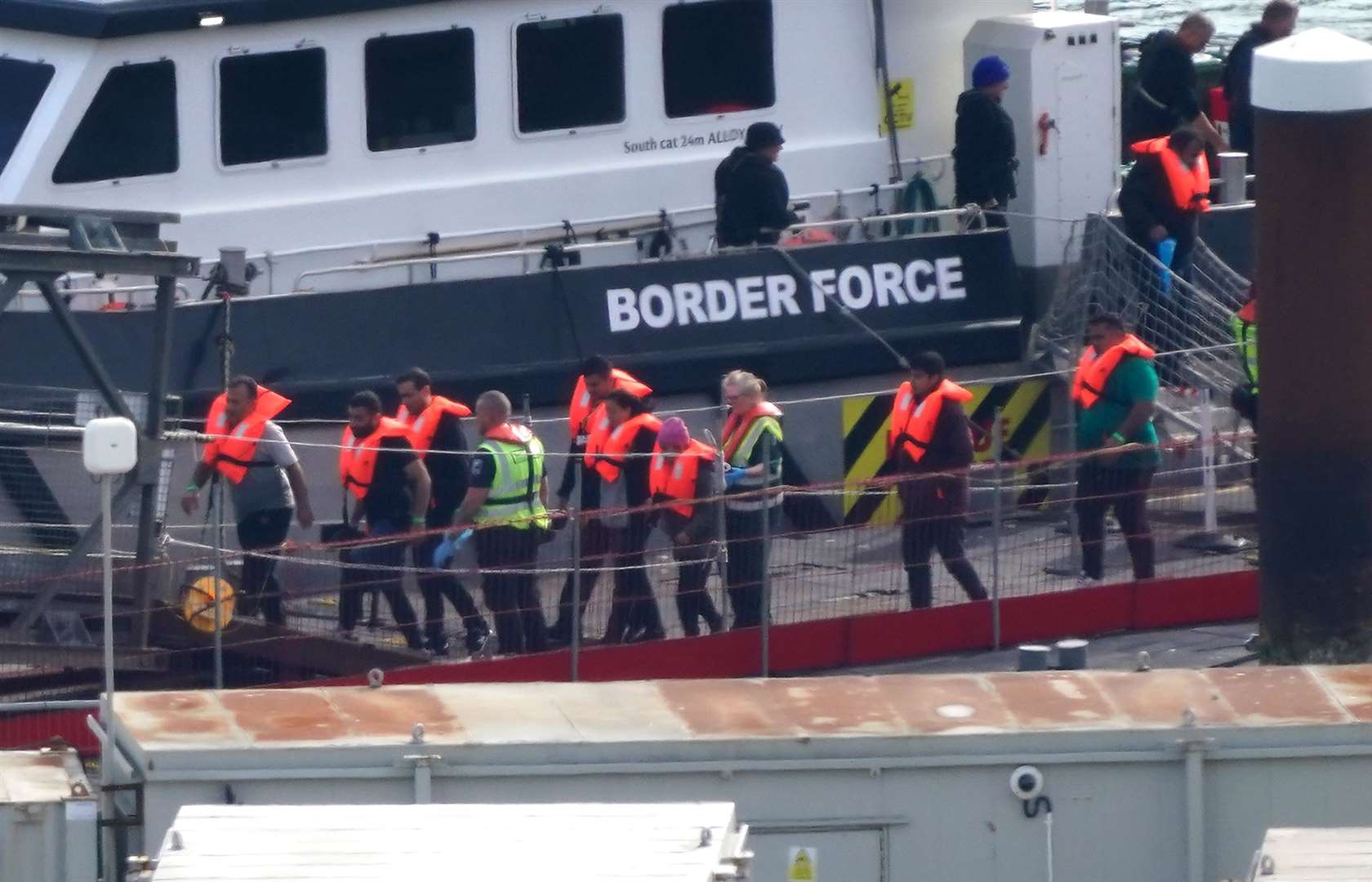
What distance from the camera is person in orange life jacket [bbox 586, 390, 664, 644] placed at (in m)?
9.65

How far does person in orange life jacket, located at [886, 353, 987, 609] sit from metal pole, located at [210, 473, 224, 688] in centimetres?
280

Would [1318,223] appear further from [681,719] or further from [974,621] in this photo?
[681,719]

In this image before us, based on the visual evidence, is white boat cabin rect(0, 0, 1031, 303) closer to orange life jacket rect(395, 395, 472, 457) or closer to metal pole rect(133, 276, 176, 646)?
orange life jacket rect(395, 395, 472, 457)

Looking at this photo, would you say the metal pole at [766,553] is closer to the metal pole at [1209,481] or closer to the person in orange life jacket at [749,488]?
the person in orange life jacket at [749,488]

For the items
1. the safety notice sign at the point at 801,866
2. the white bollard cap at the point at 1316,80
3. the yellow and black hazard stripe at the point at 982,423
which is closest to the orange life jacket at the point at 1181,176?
the yellow and black hazard stripe at the point at 982,423

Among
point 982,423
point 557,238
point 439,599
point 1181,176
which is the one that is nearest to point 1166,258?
point 1181,176

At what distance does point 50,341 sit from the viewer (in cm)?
1070

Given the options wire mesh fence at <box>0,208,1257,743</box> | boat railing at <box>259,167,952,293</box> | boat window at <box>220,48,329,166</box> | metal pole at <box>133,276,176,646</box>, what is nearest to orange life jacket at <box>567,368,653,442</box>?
wire mesh fence at <box>0,208,1257,743</box>

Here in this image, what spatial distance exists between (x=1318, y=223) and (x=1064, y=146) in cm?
465

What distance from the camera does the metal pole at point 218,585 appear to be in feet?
28.8

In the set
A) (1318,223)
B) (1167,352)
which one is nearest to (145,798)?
(1318,223)

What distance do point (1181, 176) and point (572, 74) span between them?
3.10 meters

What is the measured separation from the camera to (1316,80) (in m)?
8.34

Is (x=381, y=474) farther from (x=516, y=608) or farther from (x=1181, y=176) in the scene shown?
(x=1181, y=176)
